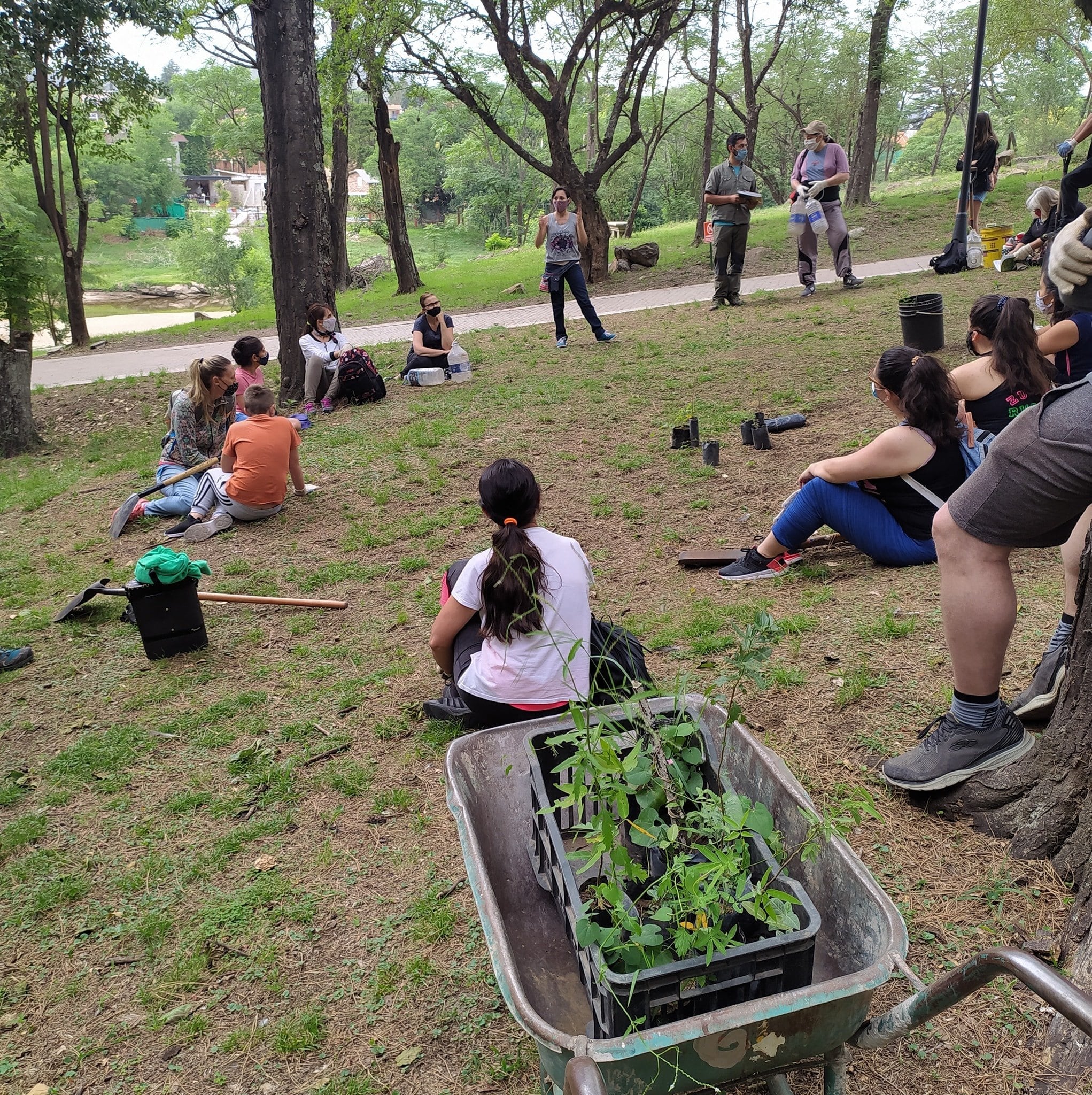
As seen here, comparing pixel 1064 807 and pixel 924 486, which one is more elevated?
pixel 924 486

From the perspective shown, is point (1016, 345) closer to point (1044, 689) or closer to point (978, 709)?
point (1044, 689)

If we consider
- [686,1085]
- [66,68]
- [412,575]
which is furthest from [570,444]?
[66,68]

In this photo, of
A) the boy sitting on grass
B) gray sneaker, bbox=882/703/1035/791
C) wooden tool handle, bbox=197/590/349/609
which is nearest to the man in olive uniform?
the boy sitting on grass

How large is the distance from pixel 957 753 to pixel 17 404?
1004 cm

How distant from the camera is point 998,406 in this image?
4621 millimetres

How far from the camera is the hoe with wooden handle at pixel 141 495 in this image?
6.59m

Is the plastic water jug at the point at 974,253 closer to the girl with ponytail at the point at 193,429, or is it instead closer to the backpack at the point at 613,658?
the girl with ponytail at the point at 193,429

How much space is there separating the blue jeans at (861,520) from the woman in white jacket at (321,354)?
20.3ft

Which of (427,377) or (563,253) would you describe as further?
(563,253)

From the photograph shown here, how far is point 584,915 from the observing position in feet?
5.59

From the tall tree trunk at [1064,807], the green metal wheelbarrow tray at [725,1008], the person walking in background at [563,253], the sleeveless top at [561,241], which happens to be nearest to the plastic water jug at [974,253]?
the person walking in background at [563,253]

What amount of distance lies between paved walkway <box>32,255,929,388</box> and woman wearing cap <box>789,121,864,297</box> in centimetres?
100

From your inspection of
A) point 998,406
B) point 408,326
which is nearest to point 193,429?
point 998,406

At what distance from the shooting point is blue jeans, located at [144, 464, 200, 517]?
6777 millimetres
